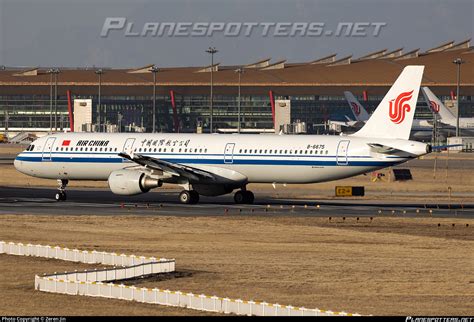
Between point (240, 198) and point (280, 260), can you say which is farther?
point (240, 198)

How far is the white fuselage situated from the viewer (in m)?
63.1

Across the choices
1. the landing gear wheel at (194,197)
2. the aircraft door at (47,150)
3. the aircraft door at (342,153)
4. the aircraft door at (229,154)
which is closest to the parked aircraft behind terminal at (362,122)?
the aircraft door at (47,150)

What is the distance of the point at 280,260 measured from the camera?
40969mm

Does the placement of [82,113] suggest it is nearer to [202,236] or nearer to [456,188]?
[456,188]

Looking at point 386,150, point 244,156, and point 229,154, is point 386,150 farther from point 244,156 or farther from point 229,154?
point 229,154

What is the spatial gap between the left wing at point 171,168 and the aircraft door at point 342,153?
7.73 metres

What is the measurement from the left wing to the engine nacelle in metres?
0.76

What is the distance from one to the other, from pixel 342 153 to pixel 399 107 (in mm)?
4438

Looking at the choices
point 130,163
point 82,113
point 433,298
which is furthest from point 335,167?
point 82,113

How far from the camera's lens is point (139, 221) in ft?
179

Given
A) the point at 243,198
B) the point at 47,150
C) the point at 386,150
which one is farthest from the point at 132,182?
the point at 386,150

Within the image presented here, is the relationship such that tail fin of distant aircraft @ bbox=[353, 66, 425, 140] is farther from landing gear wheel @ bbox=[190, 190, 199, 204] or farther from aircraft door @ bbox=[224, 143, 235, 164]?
landing gear wheel @ bbox=[190, 190, 199, 204]

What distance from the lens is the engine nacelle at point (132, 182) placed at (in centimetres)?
6462

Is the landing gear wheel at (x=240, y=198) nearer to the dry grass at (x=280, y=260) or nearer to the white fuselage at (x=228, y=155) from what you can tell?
the white fuselage at (x=228, y=155)
